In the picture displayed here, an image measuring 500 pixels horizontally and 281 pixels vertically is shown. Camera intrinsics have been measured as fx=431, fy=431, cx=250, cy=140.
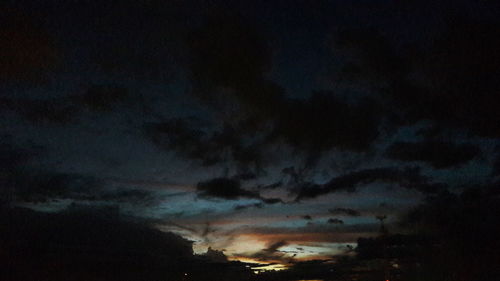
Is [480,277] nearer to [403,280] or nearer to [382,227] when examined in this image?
[403,280]

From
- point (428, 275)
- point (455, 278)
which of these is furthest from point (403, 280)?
point (455, 278)

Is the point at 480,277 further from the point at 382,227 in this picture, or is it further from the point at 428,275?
the point at 382,227

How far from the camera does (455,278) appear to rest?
161 meters

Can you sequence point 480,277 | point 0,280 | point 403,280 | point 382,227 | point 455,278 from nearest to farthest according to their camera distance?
1. point 382,227
2. point 0,280
3. point 480,277
4. point 455,278
5. point 403,280

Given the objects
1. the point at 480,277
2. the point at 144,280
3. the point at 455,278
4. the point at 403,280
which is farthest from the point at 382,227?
the point at 144,280

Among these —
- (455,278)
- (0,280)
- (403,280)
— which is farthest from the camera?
(403,280)

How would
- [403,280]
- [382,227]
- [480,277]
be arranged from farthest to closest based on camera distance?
[403,280] < [480,277] < [382,227]

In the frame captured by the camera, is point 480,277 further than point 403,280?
No

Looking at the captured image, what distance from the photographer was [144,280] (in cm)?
19588

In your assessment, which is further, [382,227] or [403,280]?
[403,280]

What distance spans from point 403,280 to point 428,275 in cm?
1555

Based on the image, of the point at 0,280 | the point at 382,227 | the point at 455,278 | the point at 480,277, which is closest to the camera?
the point at 382,227

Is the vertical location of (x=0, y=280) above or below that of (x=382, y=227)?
below

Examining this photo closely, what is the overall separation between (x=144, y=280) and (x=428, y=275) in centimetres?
12788
